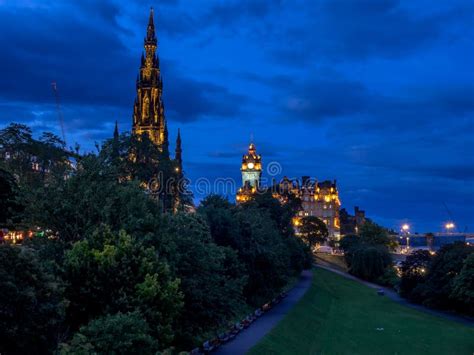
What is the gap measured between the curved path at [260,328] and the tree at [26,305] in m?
22.1

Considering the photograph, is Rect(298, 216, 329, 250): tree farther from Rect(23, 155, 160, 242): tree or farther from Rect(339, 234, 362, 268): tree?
Rect(23, 155, 160, 242): tree

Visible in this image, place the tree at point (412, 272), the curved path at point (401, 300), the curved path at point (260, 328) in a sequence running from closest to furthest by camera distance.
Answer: the curved path at point (260, 328) < the curved path at point (401, 300) < the tree at point (412, 272)

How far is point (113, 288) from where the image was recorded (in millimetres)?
31656

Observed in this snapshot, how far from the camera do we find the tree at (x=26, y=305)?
2197 cm

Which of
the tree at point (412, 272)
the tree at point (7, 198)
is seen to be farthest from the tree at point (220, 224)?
the tree at point (412, 272)

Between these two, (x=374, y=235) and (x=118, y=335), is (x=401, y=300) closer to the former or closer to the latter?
(x=374, y=235)

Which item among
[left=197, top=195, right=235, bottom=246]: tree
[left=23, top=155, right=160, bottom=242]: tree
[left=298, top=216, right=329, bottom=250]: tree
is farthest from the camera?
[left=298, top=216, right=329, bottom=250]: tree

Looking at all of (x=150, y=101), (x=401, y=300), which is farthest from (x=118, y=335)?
(x=150, y=101)

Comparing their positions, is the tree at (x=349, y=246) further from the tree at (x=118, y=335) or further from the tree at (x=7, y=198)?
the tree at (x=118, y=335)

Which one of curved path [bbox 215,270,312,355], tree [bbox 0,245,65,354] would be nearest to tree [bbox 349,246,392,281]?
curved path [bbox 215,270,312,355]

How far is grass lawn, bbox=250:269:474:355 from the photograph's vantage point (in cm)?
5669

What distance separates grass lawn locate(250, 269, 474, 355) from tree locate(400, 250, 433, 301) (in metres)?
8.24

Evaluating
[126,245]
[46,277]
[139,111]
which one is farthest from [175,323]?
[139,111]

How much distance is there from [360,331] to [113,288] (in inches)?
1786
